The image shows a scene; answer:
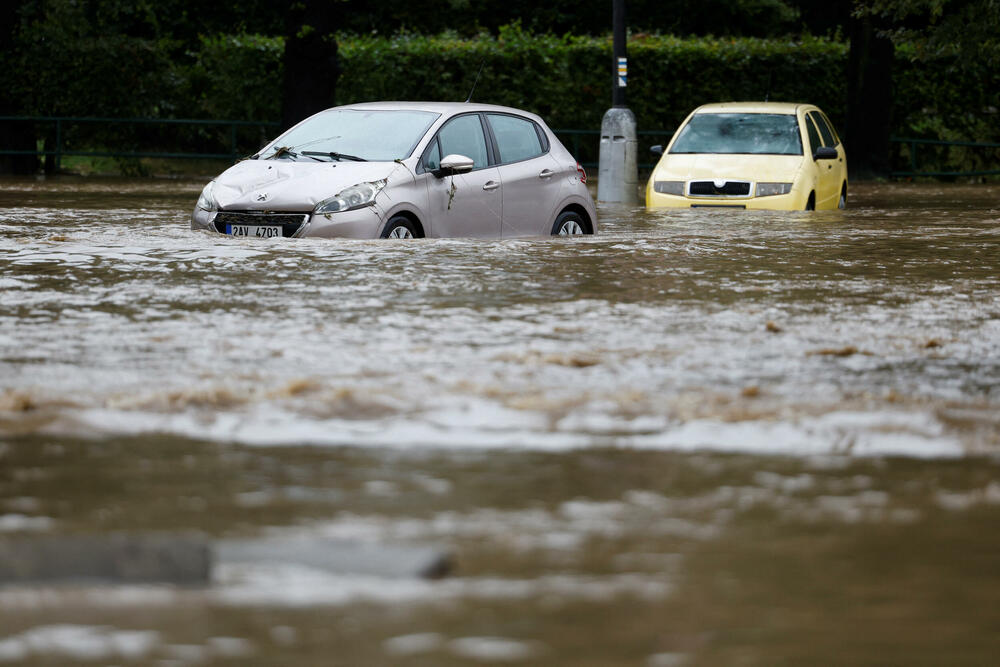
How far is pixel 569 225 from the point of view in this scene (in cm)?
1460

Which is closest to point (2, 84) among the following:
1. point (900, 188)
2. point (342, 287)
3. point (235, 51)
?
point (235, 51)

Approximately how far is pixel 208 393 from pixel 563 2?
37496 mm

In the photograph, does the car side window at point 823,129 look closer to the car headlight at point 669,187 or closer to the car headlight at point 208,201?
the car headlight at point 669,187

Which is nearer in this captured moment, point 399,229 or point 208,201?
point 399,229

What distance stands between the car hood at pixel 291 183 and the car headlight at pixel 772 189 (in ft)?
21.7

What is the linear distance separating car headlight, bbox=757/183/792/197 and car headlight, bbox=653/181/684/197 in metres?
0.85

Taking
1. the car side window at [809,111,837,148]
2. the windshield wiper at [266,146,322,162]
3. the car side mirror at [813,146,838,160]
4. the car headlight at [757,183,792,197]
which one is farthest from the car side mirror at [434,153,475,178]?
the car side window at [809,111,837,148]

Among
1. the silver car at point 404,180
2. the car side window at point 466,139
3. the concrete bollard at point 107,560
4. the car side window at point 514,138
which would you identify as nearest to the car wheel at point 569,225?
the silver car at point 404,180

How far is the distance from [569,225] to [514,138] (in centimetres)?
97

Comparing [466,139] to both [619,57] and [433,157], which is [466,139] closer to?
[433,157]

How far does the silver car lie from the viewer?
12578 millimetres

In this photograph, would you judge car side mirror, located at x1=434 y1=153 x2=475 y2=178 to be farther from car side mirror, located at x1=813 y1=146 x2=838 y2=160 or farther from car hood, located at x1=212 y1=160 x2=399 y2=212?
car side mirror, located at x1=813 y1=146 x2=838 y2=160

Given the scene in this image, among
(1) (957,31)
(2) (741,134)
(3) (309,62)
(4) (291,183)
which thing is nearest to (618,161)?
(2) (741,134)

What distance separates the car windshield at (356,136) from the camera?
13.2 m
